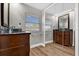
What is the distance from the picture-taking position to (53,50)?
2.06 m

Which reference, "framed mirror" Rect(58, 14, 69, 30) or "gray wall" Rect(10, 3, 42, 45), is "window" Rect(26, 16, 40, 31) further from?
"framed mirror" Rect(58, 14, 69, 30)

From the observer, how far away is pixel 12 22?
76.5 inches

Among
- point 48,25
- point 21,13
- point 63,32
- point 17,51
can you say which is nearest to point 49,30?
point 48,25

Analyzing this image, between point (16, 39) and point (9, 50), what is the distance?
0.23m

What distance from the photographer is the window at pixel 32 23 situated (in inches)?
77.3

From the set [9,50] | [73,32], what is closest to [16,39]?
[9,50]

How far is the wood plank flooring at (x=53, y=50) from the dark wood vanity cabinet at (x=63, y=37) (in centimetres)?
9

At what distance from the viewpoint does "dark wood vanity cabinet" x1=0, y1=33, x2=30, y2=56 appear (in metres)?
1.53

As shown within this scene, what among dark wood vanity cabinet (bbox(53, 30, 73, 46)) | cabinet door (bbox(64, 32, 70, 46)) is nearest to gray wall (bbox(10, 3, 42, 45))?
dark wood vanity cabinet (bbox(53, 30, 73, 46))

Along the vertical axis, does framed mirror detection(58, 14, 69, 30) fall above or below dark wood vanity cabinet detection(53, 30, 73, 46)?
above

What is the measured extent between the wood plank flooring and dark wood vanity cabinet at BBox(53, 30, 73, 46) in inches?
3.7

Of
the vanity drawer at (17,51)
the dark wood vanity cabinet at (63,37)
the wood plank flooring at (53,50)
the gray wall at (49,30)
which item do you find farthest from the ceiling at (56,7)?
the vanity drawer at (17,51)

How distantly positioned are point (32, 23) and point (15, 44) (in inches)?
23.4

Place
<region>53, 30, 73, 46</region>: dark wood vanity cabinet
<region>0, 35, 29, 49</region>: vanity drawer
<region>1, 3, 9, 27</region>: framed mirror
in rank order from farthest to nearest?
<region>53, 30, 73, 46</region>: dark wood vanity cabinet, <region>1, 3, 9, 27</region>: framed mirror, <region>0, 35, 29, 49</region>: vanity drawer
